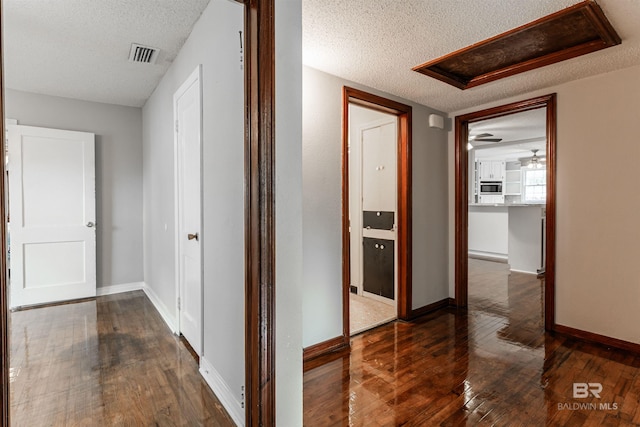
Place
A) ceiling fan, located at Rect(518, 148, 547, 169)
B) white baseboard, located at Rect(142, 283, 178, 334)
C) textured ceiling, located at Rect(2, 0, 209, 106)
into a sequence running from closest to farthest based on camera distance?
1. textured ceiling, located at Rect(2, 0, 209, 106)
2. white baseboard, located at Rect(142, 283, 178, 334)
3. ceiling fan, located at Rect(518, 148, 547, 169)

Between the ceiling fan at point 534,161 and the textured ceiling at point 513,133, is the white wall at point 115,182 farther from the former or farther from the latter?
the ceiling fan at point 534,161

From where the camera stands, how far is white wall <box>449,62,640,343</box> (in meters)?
2.73

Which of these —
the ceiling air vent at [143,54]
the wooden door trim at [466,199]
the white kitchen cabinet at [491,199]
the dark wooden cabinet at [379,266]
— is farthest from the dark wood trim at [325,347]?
the white kitchen cabinet at [491,199]

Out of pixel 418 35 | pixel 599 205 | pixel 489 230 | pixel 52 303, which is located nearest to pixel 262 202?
pixel 418 35

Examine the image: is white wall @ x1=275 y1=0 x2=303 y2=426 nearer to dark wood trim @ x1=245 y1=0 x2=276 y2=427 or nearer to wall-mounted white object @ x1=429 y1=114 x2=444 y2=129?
dark wood trim @ x1=245 y1=0 x2=276 y2=427

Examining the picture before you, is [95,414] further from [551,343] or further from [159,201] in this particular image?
[551,343]

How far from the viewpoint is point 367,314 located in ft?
11.9

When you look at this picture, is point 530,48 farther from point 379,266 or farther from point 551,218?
point 379,266

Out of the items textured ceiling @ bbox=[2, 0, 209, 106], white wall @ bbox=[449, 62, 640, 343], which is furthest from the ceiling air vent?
white wall @ bbox=[449, 62, 640, 343]

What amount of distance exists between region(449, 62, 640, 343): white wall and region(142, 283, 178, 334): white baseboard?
3711 mm

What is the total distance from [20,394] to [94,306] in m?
1.92

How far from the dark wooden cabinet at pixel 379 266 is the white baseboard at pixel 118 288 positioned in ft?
10.5

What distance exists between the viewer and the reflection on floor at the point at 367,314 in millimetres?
3318

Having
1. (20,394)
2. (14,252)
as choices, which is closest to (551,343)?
(20,394)
